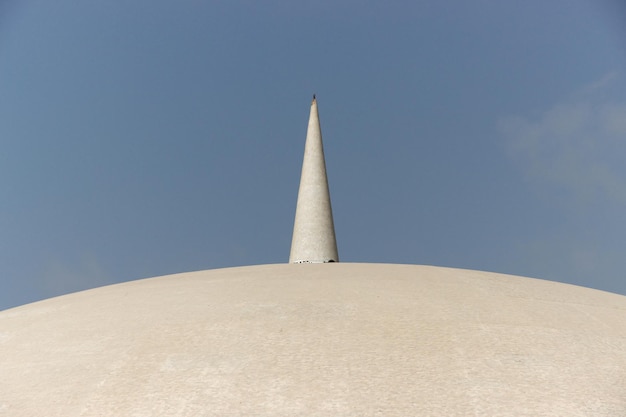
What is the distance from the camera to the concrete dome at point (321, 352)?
29.0ft

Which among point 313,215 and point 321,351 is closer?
point 321,351

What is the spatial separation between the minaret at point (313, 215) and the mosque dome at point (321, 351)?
7.64m

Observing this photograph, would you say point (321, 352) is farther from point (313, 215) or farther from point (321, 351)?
point (313, 215)

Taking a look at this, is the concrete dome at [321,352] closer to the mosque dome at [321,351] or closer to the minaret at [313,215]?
the mosque dome at [321,351]

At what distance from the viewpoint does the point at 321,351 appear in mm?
10133

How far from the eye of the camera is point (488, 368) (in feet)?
31.8

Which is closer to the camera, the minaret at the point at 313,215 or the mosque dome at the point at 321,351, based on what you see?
the mosque dome at the point at 321,351

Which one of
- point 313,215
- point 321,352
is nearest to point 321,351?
point 321,352

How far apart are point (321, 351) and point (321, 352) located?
32 mm

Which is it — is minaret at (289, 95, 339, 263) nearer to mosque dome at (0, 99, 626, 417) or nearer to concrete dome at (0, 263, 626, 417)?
mosque dome at (0, 99, 626, 417)

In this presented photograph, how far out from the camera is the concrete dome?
29.0 ft

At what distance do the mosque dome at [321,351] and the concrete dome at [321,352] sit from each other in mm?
28

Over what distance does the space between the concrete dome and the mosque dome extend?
3 cm

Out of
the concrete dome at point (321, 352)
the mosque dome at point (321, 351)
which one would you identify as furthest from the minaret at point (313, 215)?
the concrete dome at point (321, 352)
